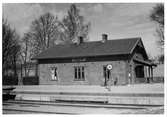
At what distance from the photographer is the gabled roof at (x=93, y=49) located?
818 inches

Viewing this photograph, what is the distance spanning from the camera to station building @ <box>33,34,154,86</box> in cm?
2091

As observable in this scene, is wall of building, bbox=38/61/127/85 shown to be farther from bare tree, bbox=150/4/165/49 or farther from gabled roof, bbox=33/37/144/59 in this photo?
bare tree, bbox=150/4/165/49

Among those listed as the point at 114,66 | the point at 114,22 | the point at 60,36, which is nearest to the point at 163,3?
the point at 114,22

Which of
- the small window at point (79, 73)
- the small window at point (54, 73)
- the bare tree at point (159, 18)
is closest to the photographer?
the bare tree at point (159, 18)

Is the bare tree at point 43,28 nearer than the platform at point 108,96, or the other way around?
the platform at point 108,96

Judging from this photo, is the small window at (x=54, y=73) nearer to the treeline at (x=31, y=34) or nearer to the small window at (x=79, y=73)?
the small window at (x=79, y=73)

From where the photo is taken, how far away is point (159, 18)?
11.7 meters

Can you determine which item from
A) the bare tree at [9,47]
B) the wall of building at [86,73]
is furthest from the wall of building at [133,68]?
the bare tree at [9,47]

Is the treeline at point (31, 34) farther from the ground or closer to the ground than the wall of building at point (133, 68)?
farther from the ground

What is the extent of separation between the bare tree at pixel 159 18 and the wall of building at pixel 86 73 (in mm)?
8830

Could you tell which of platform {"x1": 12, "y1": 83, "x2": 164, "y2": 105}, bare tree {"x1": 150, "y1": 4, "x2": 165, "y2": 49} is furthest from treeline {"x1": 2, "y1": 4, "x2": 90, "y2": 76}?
bare tree {"x1": 150, "y1": 4, "x2": 165, "y2": 49}

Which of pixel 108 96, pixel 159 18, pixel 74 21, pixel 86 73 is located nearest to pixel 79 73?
pixel 86 73

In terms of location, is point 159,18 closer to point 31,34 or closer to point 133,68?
point 31,34

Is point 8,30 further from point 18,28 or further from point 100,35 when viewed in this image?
point 100,35
